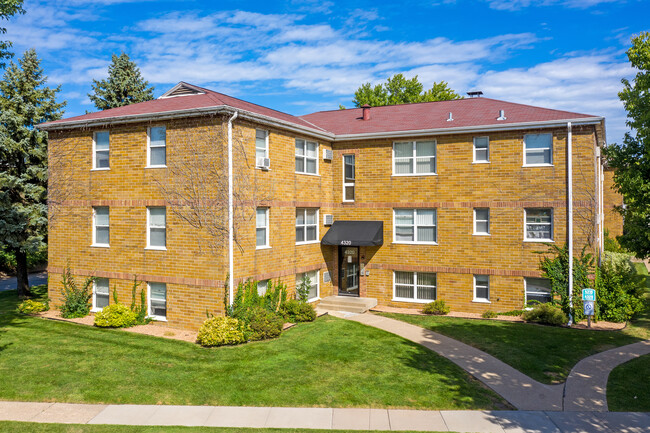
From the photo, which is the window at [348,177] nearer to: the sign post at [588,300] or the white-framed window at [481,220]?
the white-framed window at [481,220]

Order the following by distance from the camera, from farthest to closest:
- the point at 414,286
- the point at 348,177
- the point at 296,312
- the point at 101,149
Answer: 1. the point at 348,177
2. the point at 414,286
3. the point at 101,149
4. the point at 296,312

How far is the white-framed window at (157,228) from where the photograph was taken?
1809 cm

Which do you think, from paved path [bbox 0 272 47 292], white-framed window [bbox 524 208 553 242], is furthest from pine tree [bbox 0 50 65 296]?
white-framed window [bbox 524 208 553 242]

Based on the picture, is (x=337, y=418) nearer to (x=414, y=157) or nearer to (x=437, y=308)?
(x=437, y=308)

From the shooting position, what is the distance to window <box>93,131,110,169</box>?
19.4 meters

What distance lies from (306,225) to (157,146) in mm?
6996

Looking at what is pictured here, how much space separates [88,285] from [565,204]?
19372 millimetres

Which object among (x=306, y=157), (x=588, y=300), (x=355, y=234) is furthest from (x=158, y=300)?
Result: (x=588, y=300)

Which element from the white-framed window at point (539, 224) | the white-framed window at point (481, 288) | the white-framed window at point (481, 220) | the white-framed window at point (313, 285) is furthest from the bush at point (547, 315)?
the white-framed window at point (313, 285)

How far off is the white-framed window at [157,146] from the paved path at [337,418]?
955 centimetres

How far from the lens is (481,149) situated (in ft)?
68.6

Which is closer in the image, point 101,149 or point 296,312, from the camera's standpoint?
point 296,312

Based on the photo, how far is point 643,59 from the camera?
16.9 meters

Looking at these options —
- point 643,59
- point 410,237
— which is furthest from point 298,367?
point 643,59
